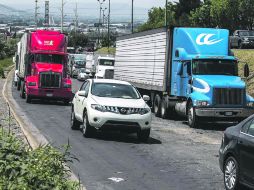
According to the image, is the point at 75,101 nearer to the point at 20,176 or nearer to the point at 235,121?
the point at 235,121

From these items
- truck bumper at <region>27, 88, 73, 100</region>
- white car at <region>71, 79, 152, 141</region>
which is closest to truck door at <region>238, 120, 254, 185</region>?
white car at <region>71, 79, 152, 141</region>

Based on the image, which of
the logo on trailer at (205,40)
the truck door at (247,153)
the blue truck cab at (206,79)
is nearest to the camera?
the truck door at (247,153)

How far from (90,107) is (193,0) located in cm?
9961

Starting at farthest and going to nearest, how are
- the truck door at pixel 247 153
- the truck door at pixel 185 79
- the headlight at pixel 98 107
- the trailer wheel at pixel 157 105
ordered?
the trailer wheel at pixel 157 105
the truck door at pixel 185 79
the headlight at pixel 98 107
the truck door at pixel 247 153

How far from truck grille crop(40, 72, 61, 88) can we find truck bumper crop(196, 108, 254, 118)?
11115 millimetres

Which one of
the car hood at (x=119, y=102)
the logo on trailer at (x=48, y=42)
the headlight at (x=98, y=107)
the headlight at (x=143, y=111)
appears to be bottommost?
the headlight at (x=143, y=111)

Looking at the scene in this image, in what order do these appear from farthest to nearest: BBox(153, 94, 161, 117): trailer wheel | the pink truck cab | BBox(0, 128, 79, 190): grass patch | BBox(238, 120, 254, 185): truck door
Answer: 1. the pink truck cab
2. BBox(153, 94, 161, 117): trailer wheel
3. BBox(238, 120, 254, 185): truck door
4. BBox(0, 128, 79, 190): grass patch

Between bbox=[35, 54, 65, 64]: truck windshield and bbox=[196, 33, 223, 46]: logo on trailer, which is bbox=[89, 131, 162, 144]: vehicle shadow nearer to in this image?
bbox=[196, 33, 223, 46]: logo on trailer

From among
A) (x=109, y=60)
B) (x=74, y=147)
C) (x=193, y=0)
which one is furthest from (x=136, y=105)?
(x=193, y=0)

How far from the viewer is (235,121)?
23.1 m

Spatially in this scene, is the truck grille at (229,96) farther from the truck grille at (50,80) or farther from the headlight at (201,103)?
the truck grille at (50,80)

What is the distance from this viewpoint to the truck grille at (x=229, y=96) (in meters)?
22.3

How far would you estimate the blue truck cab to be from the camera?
22.3m

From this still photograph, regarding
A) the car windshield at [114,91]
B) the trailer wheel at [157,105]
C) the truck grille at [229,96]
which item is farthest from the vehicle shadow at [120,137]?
the trailer wheel at [157,105]
